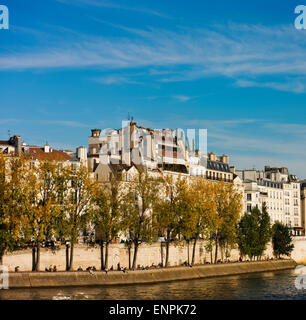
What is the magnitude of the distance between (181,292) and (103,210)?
604 inches

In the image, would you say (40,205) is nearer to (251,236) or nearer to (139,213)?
(139,213)

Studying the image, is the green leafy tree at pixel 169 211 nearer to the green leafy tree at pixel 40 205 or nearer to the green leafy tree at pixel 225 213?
the green leafy tree at pixel 225 213

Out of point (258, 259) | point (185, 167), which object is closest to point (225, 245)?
point (258, 259)

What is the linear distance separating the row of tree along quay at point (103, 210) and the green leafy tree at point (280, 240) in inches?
500

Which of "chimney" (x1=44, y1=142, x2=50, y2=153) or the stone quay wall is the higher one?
"chimney" (x1=44, y1=142, x2=50, y2=153)

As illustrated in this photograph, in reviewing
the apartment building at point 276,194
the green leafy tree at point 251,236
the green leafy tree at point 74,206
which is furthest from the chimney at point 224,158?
the green leafy tree at point 74,206

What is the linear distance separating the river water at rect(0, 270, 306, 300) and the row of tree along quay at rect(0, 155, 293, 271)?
6.84 metres

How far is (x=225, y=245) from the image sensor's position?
96.2 m

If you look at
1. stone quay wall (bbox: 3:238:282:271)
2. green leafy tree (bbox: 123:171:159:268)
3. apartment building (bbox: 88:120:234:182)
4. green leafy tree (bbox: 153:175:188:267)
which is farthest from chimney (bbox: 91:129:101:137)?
green leafy tree (bbox: 123:171:159:268)

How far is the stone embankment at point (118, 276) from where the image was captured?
210 ft

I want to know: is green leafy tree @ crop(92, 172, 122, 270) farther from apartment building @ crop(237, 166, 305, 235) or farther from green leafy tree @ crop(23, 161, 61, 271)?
apartment building @ crop(237, 166, 305, 235)

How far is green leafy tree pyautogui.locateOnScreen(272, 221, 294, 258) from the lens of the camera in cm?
11062

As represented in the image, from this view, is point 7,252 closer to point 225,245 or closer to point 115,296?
point 115,296

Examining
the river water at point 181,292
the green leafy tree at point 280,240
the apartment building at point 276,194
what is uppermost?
the apartment building at point 276,194
